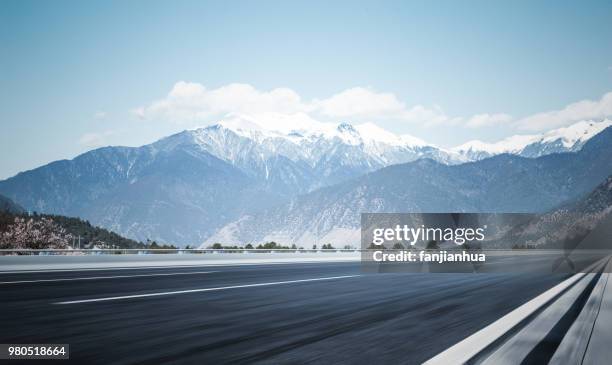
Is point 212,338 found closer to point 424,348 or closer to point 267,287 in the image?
point 424,348

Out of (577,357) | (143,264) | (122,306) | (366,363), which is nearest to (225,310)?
(122,306)

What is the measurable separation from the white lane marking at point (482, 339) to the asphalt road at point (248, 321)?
0.50ft

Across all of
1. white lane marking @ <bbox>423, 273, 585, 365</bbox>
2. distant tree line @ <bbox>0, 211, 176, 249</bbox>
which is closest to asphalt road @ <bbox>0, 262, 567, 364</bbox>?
white lane marking @ <bbox>423, 273, 585, 365</bbox>

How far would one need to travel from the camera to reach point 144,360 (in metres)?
5.50

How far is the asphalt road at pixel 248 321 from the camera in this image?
19.4 feet

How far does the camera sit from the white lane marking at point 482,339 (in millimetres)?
5727

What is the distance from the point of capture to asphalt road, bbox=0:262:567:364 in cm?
591

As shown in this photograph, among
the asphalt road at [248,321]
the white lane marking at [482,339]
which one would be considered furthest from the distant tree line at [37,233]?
the white lane marking at [482,339]

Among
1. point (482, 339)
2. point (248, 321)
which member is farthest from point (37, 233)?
point (482, 339)

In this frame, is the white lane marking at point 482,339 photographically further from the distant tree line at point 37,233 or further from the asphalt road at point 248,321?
the distant tree line at point 37,233

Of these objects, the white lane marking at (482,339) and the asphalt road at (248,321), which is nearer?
the white lane marking at (482,339)

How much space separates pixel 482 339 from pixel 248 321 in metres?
2.88

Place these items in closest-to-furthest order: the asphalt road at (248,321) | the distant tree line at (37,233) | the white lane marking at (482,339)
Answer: the white lane marking at (482,339), the asphalt road at (248,321), the distant tree line at (37,233)

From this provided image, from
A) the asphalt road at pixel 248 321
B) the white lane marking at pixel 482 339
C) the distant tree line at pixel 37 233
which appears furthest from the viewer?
the distant tree line at pixel 37 233
